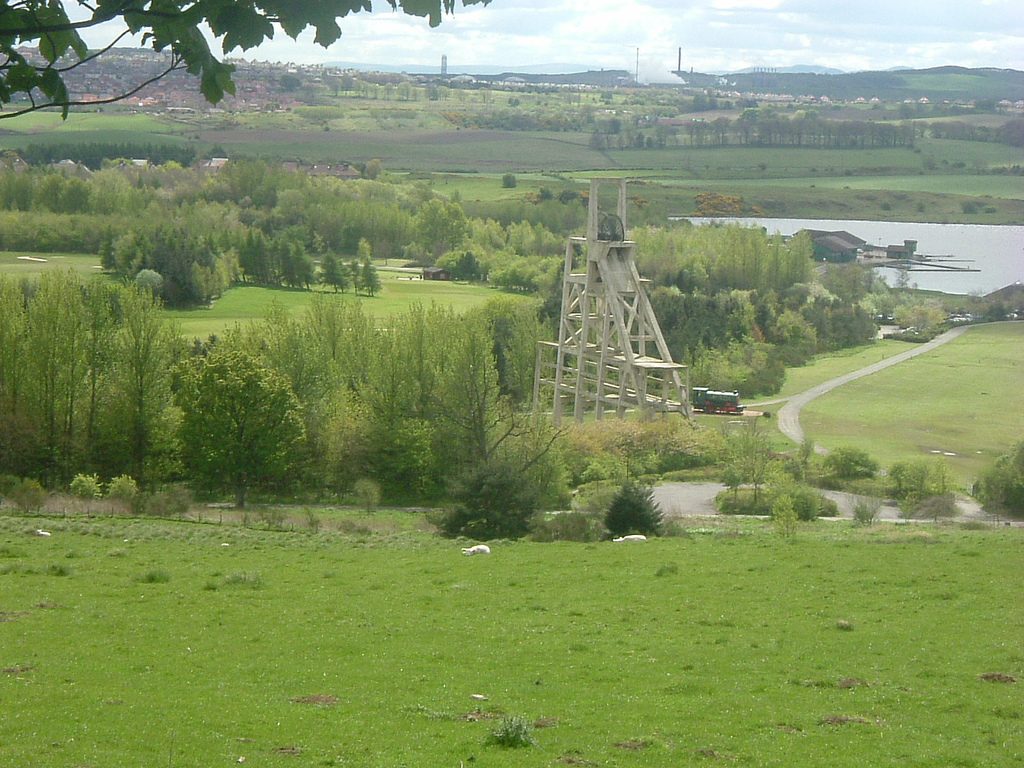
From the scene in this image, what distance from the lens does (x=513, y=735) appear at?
1101cm

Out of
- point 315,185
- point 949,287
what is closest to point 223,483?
point 949,287

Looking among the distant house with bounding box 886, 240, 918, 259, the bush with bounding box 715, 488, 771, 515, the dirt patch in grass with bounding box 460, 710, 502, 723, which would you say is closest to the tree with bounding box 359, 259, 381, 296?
the bush with bounding box 715, 488, 771, 515

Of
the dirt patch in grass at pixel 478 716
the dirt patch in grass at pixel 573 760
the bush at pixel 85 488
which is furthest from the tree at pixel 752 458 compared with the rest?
the dirt patch in grass at pixel 573 760

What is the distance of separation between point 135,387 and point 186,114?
135 meters

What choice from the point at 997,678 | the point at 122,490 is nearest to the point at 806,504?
the point at 122,490

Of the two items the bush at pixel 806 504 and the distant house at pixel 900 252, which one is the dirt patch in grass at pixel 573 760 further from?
the distant house at pixel 900 252

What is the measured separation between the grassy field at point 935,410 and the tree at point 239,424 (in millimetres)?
19391

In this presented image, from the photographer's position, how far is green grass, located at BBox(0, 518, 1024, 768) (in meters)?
11.2

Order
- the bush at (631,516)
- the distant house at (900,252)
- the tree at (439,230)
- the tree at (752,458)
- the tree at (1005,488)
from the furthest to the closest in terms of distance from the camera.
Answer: the distant house at (900,252)
the tree at (439,230)
the tree at (752,458)
the tree at (1005,488)
the bush at (631,516)

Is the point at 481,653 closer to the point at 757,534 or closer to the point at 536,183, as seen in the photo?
the point at 757,534

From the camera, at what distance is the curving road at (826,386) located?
152 feet

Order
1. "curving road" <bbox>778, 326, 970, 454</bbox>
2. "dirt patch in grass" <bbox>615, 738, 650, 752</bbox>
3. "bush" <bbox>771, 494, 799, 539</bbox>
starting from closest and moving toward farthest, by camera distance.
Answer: "dirt patch in grass" <bbox>615, 738, 650, 752</bbox> → "bush" <bbox>771, 494, 799, 539</bbox> → "curving road" <bbox>778, 326, 970, 454</bbox>

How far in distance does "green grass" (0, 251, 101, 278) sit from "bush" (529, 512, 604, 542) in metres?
48.1

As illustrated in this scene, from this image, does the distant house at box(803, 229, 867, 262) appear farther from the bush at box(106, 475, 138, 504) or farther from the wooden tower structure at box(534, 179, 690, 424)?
the bush at box(106, 475, 138, 504)
